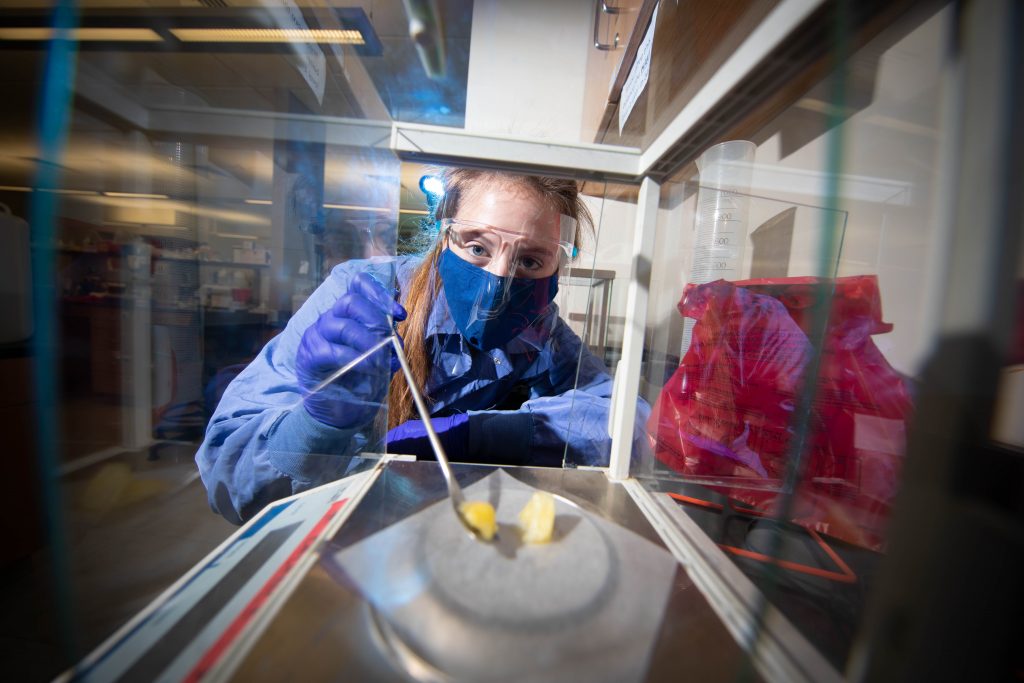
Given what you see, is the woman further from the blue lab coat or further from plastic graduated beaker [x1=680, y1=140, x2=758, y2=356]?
plastic graduated beaker [x1=680, y1=140, x2=758, y2=356]

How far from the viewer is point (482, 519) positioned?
1.28 ft

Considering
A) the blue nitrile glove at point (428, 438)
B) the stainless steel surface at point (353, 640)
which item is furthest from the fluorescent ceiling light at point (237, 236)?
the stainless steel surface at point (353, 640)

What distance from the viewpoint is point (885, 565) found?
0.70 feet

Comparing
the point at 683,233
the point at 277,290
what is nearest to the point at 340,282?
the point at 277,290

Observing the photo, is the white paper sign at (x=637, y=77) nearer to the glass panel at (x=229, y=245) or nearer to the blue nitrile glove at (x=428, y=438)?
the glass panel at (x=229, y=245)

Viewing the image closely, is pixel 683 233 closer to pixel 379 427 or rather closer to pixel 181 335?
pixel 379 427

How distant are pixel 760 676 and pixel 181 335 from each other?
45.3 inches

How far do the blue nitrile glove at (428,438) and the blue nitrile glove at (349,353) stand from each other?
16 cm

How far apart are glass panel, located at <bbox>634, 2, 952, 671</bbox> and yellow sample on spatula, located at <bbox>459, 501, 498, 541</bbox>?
28 cm

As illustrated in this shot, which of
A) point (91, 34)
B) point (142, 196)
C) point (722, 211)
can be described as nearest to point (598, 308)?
point (722, 211)

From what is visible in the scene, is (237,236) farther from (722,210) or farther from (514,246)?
(722,210)

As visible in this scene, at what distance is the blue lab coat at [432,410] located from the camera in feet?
2.54

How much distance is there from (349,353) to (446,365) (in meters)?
0.41

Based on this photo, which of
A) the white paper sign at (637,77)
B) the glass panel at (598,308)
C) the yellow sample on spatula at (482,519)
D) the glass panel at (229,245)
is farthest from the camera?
the glass panel at (598,308)
